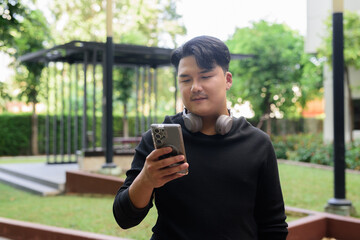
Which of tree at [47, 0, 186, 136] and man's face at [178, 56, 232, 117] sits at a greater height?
tree at [47, 0, 186, 136]

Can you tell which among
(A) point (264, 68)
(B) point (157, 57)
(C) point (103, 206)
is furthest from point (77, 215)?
(A) point (264, 68)

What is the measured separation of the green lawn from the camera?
626 cm

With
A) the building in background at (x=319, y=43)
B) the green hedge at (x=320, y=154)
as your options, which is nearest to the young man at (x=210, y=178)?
the green hedge at (x=320, y=154)

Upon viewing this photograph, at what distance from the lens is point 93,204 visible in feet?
25.9

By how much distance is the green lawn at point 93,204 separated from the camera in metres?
6.26

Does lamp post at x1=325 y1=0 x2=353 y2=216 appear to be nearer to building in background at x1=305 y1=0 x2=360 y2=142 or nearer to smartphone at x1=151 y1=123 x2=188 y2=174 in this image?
smartphone at x1=151 y1=123 x2=188 y2=174

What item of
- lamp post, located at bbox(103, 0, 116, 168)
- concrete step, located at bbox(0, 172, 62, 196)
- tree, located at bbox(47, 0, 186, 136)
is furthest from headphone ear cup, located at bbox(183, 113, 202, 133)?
tree, located at bbox(47, 0, 186, 136)

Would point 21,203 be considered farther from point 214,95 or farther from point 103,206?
point 214,95

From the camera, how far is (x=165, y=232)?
1.75 metres

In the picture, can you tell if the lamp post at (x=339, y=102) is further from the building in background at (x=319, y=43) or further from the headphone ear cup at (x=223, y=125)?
the building in background at (x=319, y=43)

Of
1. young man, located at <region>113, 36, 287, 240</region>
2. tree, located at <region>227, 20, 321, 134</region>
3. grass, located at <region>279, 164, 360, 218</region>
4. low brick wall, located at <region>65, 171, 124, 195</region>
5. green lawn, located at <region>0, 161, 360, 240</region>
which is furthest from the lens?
tree, located at <region>227, 20, 321, 134</region>

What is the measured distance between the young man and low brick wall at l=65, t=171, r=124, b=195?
21.6ft

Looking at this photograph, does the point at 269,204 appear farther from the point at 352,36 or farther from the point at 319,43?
the point at 319,43

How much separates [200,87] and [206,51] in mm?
131
